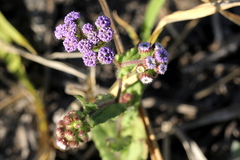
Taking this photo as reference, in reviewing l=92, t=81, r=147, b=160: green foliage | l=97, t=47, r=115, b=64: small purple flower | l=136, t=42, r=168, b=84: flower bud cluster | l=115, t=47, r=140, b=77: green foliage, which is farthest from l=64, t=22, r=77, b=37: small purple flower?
l=92, t=81, r=147, b=160: green foliage

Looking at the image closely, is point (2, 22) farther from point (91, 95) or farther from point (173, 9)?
point (173, 9)

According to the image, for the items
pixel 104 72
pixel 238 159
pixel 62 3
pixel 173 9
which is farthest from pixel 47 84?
pixel 238 159

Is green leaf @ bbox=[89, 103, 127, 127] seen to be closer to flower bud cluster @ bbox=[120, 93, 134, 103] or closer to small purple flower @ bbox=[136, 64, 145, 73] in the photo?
flower bud cluster @ bbox=[120, 93, 134, 103]

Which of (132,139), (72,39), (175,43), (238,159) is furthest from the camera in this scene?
(175,43)

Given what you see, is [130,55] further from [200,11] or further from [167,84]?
[167,84]

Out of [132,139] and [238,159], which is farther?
[132,139]

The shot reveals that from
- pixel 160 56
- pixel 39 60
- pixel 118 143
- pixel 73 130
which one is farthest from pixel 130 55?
pixel 39 60

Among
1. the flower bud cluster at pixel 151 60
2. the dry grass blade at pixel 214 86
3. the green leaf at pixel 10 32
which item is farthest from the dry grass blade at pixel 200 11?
the green leaf at pixel 10 32
